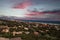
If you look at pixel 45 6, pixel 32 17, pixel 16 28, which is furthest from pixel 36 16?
pixel 16 28

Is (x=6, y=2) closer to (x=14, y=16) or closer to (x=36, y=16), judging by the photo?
(x=14, y=16)

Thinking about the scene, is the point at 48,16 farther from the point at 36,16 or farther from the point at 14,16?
the point at 14,16

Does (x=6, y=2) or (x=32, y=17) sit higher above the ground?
(x=6, y=2)

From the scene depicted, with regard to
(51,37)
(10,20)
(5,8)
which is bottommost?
(51,37)

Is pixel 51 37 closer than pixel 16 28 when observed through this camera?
Yes

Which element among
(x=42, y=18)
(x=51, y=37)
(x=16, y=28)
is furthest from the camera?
(x=42, y=18)

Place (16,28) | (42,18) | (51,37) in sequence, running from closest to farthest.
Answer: (51,37) → (16,28) → (42,18)
